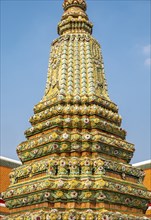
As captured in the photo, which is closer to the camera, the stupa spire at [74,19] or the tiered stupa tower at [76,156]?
the tiered stupa tower at [76,156]

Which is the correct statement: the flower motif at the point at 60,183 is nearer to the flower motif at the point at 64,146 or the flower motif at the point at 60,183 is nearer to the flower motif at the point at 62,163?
the flower motif at the point at 62,163

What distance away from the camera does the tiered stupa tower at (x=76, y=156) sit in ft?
27.5

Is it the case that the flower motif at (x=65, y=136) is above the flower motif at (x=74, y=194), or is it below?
above

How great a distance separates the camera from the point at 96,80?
37.2 feet

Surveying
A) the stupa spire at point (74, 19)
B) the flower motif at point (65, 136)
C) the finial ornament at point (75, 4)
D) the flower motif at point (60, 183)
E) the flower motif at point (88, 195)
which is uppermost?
the finial ornament at point (75, 4)

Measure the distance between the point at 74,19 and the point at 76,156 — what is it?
6063 mm

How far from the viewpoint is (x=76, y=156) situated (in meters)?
9.24

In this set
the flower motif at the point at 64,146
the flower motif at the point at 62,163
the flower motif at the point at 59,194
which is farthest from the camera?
the flower motif at the point at 64,146

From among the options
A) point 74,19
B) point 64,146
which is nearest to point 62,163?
point 64,146

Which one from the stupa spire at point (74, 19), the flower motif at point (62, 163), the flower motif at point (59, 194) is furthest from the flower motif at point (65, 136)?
the stupa spire at point (74, 19)

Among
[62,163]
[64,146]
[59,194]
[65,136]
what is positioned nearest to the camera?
[59,194]

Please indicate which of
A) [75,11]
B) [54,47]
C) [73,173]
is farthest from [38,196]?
[75,11]

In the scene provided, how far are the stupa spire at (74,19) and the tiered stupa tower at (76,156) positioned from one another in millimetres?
894

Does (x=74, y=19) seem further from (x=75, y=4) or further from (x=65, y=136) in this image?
(x=65, y=136)
